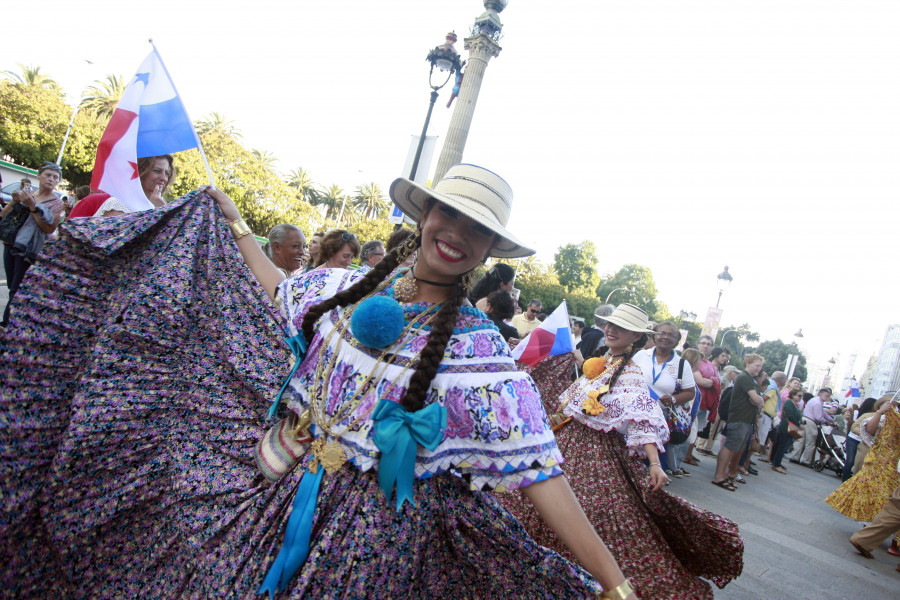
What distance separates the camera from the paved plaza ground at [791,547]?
4.77m

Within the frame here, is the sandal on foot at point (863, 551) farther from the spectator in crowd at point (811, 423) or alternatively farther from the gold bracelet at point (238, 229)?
the spectator in crowd at point (811, 423)

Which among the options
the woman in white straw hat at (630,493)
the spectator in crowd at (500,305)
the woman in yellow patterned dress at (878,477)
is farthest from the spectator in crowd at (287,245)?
the woman in yellow patterned dress at (878,477)

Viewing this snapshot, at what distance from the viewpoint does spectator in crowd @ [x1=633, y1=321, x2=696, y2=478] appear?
234 inches

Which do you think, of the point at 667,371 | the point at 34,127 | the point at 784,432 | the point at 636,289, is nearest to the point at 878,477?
the point at 667,371

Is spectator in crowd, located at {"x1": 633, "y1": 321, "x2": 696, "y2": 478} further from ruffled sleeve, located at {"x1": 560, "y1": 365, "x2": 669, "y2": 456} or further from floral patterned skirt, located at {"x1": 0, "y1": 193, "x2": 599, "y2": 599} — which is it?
floral patterned skirt, located at {"x1": 0, "y1": 193, "x2": 599, "y2": 599}

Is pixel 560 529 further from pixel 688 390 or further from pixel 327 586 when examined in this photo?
pixel 688 390

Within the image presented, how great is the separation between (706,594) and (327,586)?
8.66 ft

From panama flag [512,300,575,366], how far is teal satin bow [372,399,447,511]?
3.56m

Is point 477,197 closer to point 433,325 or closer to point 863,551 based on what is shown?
point 433,325

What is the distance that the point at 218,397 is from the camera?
1.92 metres

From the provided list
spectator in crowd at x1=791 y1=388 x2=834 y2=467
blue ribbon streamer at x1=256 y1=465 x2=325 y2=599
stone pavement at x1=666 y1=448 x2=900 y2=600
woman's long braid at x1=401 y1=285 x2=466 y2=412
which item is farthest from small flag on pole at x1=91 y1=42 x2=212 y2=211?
spectator in crowd at x1=791 y1=388 x2=834 y2=467

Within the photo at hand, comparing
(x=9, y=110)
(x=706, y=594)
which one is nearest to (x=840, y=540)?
(x=706, y=594)

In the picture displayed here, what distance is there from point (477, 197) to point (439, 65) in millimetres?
7982

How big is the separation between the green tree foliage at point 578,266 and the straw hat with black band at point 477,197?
6751cm
